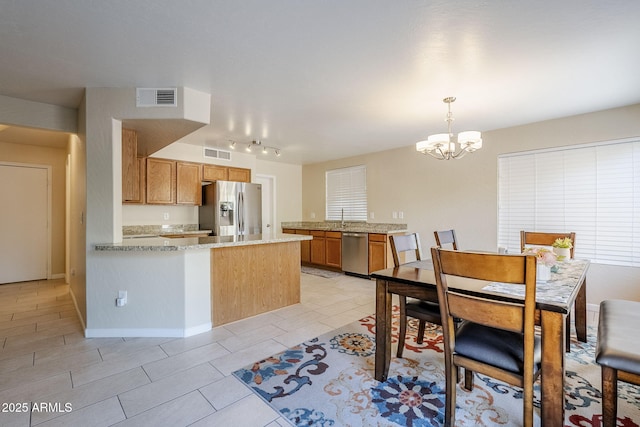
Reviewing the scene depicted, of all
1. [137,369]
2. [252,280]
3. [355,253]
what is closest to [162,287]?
[137,369]

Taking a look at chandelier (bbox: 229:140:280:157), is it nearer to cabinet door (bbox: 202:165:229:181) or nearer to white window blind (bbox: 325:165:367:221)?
cabinet door (bbox: 202:165:229:181)

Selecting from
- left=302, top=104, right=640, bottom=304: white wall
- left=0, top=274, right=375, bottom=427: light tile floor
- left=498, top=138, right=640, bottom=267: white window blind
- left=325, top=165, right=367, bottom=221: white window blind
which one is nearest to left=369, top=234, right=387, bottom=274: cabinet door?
left=302, top=104, right=640, bottom=304: white wall

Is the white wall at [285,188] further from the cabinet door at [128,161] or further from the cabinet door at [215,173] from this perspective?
the cabinet door at [128,161]

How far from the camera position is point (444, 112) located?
340 cm

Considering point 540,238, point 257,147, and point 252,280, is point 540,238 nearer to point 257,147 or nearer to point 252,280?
point 252,280

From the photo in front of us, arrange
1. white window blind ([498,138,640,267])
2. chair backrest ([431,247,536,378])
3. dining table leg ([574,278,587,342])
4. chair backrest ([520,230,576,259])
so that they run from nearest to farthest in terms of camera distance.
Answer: chair backrest ([431,247,536,378])
dining table leg ([574,278,587,342])
chair backrest ([520,230,576,259])
white window blind ([498,138,640,267])

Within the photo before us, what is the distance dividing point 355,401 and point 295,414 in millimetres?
378

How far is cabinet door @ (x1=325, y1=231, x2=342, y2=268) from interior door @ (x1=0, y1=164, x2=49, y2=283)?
504 cm

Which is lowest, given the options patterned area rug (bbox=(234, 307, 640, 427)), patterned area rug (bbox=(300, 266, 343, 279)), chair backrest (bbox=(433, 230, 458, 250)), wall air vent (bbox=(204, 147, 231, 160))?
patterned area rug (bbox=(300, 266, 343, 279))

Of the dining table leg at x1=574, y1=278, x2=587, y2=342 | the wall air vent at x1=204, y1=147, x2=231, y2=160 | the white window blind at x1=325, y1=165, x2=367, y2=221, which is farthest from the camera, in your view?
the white window blind at x1=325, y1=165, x2=367, y2=221

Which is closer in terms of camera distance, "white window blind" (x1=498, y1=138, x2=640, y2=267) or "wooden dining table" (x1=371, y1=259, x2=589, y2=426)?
"wooden dining table" (x1=371, y1=259, x2=589, y2=426)

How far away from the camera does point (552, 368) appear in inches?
50.8

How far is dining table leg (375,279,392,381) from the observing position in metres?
1.95

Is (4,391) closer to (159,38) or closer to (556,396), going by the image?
(159,38)
